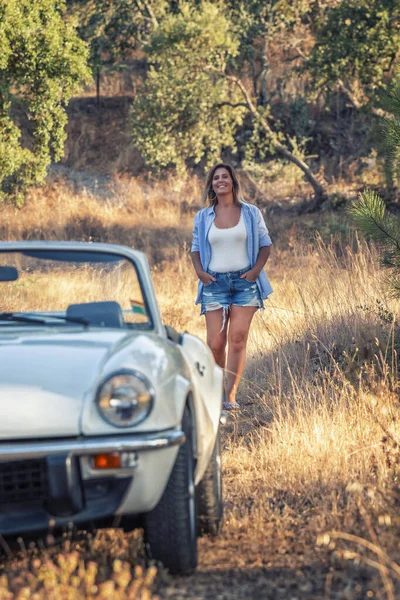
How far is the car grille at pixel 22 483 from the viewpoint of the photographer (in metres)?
3.40

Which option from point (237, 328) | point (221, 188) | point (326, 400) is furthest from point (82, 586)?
point (221, 188)

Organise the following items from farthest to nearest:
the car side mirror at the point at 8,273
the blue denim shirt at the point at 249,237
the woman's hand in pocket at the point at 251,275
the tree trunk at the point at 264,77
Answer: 1. the tree trunk at the point at 264,77
2. the blue denim shirt at the point at 249,237
3. the woman's hand in pocket at the point at 251,275
4. the car side mirror at the point at 8,273

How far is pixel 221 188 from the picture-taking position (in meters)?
7.73

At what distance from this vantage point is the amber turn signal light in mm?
3377

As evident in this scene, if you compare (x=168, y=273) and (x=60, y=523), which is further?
(x=168, y=273)

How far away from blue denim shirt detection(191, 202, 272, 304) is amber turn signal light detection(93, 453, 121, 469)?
4.25 metres

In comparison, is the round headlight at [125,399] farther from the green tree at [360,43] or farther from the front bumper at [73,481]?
the green tree at [360,43]

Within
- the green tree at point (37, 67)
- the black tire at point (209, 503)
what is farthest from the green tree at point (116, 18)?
the black tire at point (209, 503)

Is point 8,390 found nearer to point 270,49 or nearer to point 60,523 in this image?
point 60,523

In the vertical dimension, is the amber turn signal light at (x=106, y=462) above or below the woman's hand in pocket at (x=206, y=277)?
above

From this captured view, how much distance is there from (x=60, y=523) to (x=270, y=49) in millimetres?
32324

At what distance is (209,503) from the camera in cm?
420

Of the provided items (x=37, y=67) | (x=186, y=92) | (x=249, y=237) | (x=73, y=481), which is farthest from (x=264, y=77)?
(x=73, y=481)

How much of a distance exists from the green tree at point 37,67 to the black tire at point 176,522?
15.1 metres
